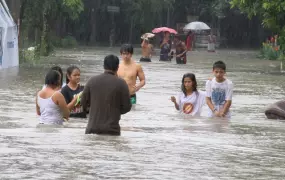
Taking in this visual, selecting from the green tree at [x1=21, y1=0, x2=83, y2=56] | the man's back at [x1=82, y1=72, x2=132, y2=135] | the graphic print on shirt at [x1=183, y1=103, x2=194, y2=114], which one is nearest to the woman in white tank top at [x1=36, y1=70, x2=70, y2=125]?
the man's back at [x1=82, y1=72, x2=132, y2=135]

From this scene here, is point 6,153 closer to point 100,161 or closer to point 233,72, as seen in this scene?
point 100,161

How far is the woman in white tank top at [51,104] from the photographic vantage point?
1366cm

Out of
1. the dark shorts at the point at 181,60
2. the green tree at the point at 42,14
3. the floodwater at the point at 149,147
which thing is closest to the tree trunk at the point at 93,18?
the green tree at the point at 42,14

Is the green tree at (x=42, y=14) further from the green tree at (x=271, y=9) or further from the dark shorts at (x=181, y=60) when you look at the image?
the green tree at (x=271, y=9)

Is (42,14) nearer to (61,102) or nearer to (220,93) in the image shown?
(220,93)

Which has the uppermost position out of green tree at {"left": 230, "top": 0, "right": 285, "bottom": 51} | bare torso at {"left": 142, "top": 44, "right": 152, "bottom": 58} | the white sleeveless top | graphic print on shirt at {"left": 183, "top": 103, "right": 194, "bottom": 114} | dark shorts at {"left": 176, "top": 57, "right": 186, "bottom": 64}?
green tree at {"left": 230, "top": 0, "right": 285, "bottom": 51}

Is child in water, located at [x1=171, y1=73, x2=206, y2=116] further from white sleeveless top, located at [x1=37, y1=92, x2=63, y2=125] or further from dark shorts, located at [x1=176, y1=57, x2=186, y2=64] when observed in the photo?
dark shorts, located at [x1=176, y1=57, x2=186, y2=64]

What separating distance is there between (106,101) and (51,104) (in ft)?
6.11

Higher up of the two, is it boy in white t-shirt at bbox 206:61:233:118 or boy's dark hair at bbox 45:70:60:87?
boy's dark hair at bbox 45:70:60:87

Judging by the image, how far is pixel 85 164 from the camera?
396 inches

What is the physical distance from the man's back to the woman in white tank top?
1.57 m

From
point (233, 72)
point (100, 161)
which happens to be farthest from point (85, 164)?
point (233, 72)

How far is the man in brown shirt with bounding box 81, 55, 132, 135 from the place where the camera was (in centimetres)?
1202

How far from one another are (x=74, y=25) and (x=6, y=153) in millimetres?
62148
